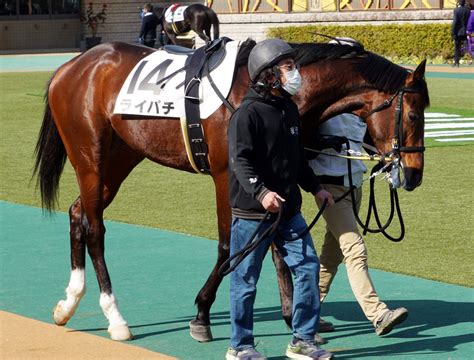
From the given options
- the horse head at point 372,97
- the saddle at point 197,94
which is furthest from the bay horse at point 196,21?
the horse head at point 372,97

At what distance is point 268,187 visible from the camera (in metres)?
5.70

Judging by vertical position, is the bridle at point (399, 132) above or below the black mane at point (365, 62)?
below

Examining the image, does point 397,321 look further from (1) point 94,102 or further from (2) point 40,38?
(2) point 40,38

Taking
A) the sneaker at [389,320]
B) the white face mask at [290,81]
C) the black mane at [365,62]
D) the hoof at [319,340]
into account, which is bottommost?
the hoof at [319,340]

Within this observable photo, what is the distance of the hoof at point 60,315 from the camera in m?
6.83

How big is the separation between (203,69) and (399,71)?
1.19 m

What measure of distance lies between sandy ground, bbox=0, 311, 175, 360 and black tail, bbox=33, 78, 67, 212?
1117 mm

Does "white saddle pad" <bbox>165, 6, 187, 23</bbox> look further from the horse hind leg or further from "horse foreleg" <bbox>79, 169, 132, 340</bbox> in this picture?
"horse foreleg" <bbox>79, 169, 132, 340</bbox>

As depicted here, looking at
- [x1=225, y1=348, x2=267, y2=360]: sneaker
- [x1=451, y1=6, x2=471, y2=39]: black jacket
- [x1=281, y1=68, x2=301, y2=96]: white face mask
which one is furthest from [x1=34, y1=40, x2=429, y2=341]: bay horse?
[x1=451, y1=6, x2=471, y2=39]: black jacket

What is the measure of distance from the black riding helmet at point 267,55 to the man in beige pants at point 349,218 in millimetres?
997

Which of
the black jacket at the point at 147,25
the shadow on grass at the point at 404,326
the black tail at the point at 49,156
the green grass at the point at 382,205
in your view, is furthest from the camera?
the black jacket at the point at 147,25

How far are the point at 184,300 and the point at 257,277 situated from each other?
1794 millimetres

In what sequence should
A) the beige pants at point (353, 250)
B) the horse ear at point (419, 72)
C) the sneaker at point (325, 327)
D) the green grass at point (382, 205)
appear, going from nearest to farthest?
the horse ear at point (419, 72) < the beige pants at point (353, 250) < the sneaker at point (325, 327) < the green grass at point (382, 205)

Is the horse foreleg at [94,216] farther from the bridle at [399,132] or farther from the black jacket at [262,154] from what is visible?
the bridle at [399,132]
